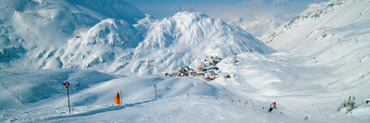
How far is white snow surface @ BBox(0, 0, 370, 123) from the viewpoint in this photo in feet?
53.2

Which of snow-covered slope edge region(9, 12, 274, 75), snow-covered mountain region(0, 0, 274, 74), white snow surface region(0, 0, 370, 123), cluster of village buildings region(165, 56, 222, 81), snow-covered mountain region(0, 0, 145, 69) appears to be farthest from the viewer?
snow-covered slope edge region(9, 12, 274, 75)

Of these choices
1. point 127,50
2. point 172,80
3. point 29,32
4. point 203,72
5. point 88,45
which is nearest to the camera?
point 172,80

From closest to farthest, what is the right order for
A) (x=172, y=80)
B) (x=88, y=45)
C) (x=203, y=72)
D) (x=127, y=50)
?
(x=172, y=80), (x=203, y=72), (x=88, y=45), (x=127, y=50)

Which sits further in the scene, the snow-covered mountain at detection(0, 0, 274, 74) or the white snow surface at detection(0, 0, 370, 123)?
the snow-covered mountain at detection(0, 0, 274, 74)

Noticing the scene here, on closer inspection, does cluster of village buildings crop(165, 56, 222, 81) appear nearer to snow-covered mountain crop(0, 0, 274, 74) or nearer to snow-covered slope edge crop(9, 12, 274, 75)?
snow-covered slope edge crop(9, 12, 274, 75)

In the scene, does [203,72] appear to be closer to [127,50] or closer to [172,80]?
[172,80]

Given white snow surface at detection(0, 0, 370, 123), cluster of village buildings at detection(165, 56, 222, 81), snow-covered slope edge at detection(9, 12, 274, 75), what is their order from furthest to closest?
snow-covered slope edge at detection(9, 12, 274, 75)
cluster of village buildings at detection(165, 56, 222, 81)
white snow surface at detection(0, 0, 370, 123)

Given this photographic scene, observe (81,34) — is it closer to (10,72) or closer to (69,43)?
(69,43)

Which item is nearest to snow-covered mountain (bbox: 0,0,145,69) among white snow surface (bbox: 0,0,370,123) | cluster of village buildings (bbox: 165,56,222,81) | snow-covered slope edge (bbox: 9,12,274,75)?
white snow surface (bbox: 0,0,370,123)

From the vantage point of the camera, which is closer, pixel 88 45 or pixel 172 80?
pixel 172 80

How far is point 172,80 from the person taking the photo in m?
52.1

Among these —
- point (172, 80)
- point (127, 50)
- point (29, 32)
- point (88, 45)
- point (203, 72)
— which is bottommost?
point (172, 80)

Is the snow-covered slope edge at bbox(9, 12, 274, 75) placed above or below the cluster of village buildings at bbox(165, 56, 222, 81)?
above

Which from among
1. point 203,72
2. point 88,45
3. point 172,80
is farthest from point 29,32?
point 172,80
